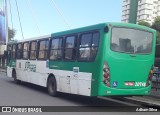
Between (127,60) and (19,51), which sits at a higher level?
(19,51)

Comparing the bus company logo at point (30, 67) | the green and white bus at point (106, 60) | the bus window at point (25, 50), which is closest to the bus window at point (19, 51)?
the bus window at point (25, 50)

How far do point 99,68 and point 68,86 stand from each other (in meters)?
2.39

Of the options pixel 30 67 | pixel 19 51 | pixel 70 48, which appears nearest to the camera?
pixel 70 48

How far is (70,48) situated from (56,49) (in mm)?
1381

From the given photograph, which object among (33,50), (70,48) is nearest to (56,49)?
(70,48)

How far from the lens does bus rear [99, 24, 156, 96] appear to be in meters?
10.5

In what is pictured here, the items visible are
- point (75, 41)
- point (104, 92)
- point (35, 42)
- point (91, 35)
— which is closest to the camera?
point (104, 92)

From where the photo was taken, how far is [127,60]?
35.7 ft

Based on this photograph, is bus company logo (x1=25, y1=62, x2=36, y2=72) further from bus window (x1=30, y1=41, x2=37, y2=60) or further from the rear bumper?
the rear bumper

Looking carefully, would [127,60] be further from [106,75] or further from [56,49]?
[56,49]

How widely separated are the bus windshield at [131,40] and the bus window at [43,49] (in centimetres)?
484

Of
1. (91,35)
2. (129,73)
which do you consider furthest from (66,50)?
(129,73)

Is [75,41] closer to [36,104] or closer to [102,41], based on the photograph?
[102,41]

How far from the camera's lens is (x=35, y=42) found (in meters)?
16.2
